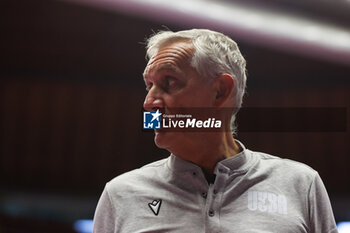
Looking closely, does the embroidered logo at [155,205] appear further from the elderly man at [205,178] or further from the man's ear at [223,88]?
the man's ear at [223,88]

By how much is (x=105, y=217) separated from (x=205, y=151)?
34 cm

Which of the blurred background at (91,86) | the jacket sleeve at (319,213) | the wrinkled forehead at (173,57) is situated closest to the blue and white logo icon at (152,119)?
the wrinkled forehead at (173,57)

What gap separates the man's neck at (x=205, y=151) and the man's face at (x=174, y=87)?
0.03m

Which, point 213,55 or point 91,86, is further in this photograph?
point 91,86

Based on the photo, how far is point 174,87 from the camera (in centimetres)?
114

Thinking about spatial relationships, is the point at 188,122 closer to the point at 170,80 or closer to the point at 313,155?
the point at 170,80

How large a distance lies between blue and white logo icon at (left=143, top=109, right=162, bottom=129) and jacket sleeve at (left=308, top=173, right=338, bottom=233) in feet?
1.52

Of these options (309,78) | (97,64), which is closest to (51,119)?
Answer: (97,64)

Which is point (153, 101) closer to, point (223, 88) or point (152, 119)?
point (152, 119)

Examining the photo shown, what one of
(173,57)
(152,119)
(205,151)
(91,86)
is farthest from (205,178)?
(91,86)

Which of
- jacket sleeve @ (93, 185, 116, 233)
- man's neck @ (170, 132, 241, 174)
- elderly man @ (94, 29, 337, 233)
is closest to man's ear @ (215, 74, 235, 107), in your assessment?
elderly man @ (94, 29, 337, 233)

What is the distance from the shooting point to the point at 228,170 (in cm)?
110

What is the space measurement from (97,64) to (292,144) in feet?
6.89

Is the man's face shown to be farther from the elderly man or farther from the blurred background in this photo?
the blurred background
